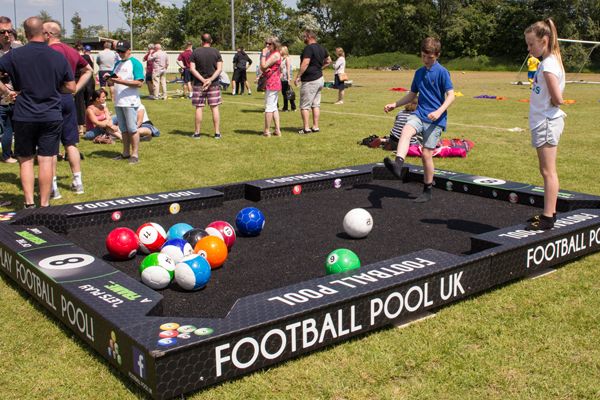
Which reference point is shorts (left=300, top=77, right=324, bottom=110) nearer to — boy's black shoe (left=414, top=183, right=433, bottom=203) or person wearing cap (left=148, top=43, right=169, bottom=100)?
boy's black shoe (left=414, top=183, right=433, bottom=203)

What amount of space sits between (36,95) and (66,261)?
8.71ft

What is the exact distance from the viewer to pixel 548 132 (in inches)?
220

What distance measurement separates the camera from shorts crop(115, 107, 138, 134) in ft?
32.8

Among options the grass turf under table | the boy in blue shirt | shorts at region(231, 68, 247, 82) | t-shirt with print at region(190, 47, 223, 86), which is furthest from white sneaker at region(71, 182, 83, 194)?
shorts at region(231, 68, 247, 82)

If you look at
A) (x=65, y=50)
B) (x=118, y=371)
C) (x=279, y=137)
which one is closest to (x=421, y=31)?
(x=279, y=137)

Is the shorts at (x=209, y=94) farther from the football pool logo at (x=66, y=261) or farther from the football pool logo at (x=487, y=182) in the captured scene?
the football pool logo at (x=66, y=261)

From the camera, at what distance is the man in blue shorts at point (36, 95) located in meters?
6.71

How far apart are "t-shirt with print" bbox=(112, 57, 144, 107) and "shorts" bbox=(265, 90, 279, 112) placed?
Result: 3697mm

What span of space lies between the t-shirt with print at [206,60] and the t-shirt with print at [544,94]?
7988 mm

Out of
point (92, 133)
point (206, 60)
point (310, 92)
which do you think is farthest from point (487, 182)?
point (92, 133)

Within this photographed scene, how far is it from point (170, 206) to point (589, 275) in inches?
169

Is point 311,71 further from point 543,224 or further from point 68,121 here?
point 543,224

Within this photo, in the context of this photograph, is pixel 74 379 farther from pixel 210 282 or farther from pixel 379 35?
pixel 379 35

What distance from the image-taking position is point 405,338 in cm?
423
